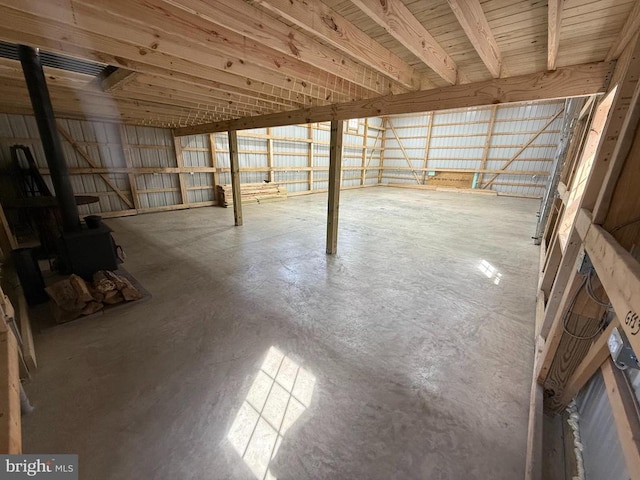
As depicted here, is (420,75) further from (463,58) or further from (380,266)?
(380,266)

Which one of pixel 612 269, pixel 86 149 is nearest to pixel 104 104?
pixel 86 149

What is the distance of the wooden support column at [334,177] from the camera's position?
3791mm

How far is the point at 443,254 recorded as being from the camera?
177 inches

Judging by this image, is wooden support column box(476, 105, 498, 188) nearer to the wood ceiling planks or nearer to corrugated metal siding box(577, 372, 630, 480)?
the wood ceiling planks

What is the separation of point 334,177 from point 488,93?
2.16m

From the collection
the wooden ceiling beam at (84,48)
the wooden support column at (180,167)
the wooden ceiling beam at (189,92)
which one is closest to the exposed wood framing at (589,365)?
the wooden ceiling beam at (84,48)

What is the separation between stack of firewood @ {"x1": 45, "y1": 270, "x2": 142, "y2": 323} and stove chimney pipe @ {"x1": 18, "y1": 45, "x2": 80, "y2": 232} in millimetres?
662

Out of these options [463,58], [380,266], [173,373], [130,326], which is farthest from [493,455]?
[463,58]

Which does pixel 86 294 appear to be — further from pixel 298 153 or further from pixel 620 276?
pixel 298 153

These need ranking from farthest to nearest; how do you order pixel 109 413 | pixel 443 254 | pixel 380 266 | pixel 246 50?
pixel 443 254 → pixel 380 266 → pixel 246 50 → pixel 109 413

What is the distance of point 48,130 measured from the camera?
2.62 metres

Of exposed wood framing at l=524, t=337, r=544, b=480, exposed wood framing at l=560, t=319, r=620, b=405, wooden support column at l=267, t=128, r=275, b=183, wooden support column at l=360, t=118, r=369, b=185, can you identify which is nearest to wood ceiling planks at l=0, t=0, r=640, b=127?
exposed wood framing at l=560, t=319, r=620, b=405

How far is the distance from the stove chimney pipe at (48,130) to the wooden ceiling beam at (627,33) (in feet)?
15.5

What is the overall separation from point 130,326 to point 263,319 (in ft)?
4.27
